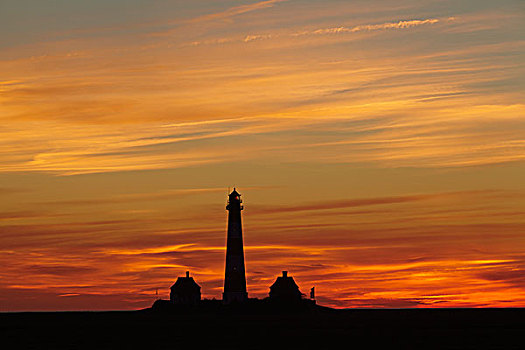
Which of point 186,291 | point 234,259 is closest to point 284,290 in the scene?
point 186,291

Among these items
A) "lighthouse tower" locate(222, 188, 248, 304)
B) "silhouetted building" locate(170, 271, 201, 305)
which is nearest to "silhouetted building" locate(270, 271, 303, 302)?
"silhouetted building" locate(170, 271, 201, 305)

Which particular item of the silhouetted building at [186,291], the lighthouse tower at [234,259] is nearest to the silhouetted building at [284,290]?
the silhouetted building at [186,291]

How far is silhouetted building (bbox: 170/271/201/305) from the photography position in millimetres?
126938

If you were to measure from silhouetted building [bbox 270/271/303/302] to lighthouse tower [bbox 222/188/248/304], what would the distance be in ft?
49.1

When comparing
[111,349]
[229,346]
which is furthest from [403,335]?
[111,349]

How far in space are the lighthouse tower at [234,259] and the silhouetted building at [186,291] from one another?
→ 1656 cm

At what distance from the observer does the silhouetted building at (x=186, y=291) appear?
416 ft

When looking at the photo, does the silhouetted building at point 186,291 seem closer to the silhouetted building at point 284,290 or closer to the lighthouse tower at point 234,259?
the silhouetted building at point 284,290

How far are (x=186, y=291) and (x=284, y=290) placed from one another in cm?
1378

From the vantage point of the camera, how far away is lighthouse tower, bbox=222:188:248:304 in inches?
4247

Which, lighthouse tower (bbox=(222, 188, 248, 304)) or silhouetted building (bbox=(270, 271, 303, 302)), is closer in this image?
lighthouse tower (bbox=(222, 188, 248, 304))

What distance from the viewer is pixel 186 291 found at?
126750 mm

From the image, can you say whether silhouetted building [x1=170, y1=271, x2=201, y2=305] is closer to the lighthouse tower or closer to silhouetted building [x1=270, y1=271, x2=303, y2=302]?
silhouetted building [x1=270, y1=271, x2=303, y2=302]

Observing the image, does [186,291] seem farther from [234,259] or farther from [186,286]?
[234,259]
